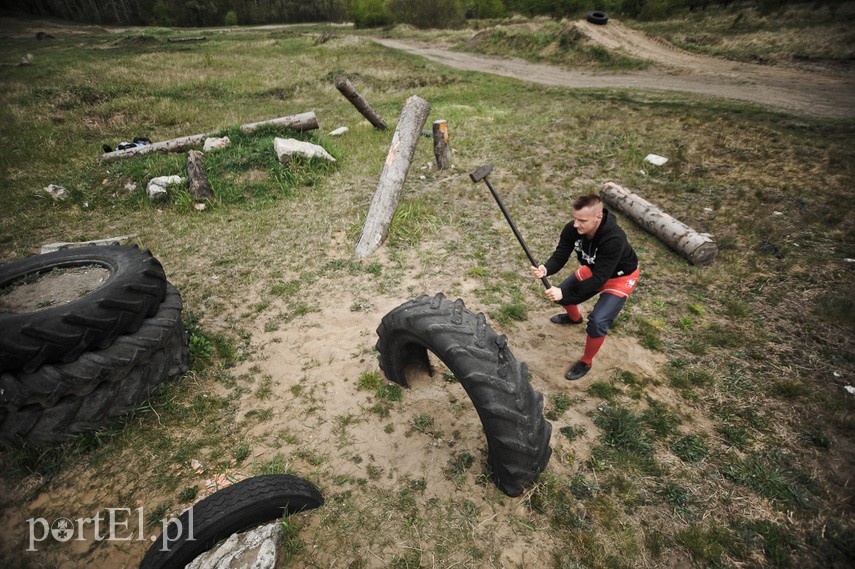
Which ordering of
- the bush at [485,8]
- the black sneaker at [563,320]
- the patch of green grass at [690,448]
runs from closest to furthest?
the patch of green grass at [690,448], the black sneaker at [563,320], the bush at [485,8]

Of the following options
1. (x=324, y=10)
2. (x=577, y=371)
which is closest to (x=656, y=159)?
(x=577, y=371)

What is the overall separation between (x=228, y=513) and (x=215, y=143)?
8.92 meters

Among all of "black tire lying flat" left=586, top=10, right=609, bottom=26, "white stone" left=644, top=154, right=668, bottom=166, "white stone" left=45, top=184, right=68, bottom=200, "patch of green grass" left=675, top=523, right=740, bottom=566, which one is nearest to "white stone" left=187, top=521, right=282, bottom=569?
"patch of green grass" left=675, top=523, right=740, bottom=566

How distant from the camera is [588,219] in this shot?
308 cm

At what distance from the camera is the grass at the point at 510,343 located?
2424 millimetres

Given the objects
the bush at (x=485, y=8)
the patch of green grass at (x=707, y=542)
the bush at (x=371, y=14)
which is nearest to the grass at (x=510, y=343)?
the patch of green grass at (x=707, y=542)

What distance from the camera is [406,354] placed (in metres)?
3.21

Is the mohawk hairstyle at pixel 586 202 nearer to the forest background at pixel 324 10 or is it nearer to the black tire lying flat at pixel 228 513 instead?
the black tire lying flat at pixel 228 513

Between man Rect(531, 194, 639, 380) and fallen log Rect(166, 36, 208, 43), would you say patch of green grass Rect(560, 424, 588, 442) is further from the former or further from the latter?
fallen log Rect(166, 36, 208, 43)

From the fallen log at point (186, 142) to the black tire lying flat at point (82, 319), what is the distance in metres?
6.63

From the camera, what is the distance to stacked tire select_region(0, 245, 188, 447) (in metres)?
2.61

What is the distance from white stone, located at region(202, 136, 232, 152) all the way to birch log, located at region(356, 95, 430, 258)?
4.85 m

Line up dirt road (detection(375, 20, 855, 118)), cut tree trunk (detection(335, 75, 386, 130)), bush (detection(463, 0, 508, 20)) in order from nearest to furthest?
1. cut tree trunk (detection(335, 75, 386, 130))
2. dirt road (detection(375, 20, 855, 118))
3. bush (detection(463, 0, 508, 20))

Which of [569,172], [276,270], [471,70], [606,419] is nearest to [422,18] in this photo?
[471,70]
